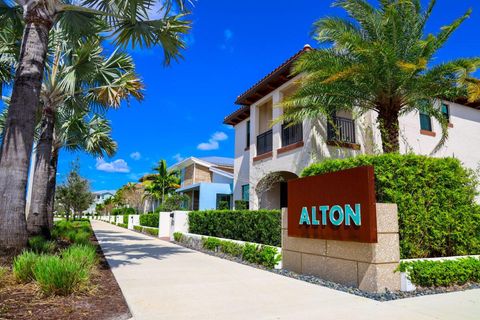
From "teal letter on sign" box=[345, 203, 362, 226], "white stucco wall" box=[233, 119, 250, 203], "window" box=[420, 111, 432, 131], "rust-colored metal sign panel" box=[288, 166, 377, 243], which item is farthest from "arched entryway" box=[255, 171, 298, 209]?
"teal letter on sign" box=[345, 203, 362, 226]

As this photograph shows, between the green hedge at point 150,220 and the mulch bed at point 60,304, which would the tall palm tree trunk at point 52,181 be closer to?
the green hedge at point 150,220

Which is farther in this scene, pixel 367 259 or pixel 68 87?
pixel 68 87

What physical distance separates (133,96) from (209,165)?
18.3 meters

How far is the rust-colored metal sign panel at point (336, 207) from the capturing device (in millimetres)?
6328

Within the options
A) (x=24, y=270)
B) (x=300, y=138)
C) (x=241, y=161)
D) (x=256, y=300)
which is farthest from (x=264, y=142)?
(x=24, y=270)

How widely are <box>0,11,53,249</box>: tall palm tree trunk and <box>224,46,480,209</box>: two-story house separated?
800cm

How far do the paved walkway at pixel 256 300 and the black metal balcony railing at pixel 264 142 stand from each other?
971cm

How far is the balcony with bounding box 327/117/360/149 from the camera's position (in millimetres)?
13820

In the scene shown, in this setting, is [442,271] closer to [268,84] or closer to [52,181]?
[268,84]

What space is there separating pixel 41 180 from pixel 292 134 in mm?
10201

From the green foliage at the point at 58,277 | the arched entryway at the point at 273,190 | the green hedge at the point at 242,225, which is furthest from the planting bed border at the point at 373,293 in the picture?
the arched entryway at the point at 273,190

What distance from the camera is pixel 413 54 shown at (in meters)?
10.6

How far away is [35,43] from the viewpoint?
8.30 m

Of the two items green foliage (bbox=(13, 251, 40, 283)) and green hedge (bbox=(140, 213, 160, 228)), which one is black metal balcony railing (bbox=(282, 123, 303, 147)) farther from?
green hedge (bbox=(140, 213, 160, 228))
